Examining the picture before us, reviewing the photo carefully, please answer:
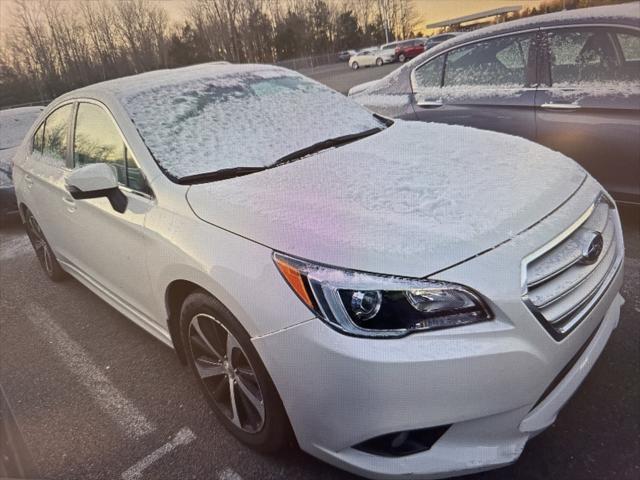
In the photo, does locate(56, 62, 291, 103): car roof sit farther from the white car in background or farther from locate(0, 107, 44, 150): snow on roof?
the white car in background

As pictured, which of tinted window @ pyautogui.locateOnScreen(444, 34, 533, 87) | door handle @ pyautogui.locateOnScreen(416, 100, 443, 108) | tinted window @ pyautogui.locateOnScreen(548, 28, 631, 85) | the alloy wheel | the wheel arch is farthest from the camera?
door handle @ pyautogui.locateOnScreen(416, 100, 443, 108)

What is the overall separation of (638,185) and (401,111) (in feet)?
6.74

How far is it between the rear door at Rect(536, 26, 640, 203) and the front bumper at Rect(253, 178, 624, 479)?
7.43ft

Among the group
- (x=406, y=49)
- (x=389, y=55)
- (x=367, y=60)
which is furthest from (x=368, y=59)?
(x=406, y=49)

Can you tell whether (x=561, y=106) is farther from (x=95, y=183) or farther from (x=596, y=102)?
(x=95, y=183)

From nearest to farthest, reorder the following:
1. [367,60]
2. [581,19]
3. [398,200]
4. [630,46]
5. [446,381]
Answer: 1. [446,381]
2. [398,200]
3. [630,46]
4. [581,19]
5. [367,60]

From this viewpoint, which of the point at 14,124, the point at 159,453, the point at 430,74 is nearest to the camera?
the point at 159,453

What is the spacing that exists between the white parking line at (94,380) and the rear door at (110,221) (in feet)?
1.60

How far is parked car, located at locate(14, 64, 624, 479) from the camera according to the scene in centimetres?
158

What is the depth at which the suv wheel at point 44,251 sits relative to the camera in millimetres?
4250

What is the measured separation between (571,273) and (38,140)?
12.6 feet

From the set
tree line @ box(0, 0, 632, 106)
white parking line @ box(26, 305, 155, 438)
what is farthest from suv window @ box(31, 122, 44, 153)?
tree line @ box(0, 0, 632, 106)

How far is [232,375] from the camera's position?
2.15 m

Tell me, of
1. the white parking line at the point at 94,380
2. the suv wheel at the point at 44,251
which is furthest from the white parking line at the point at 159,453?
the suv wheel at the point at 44,251
